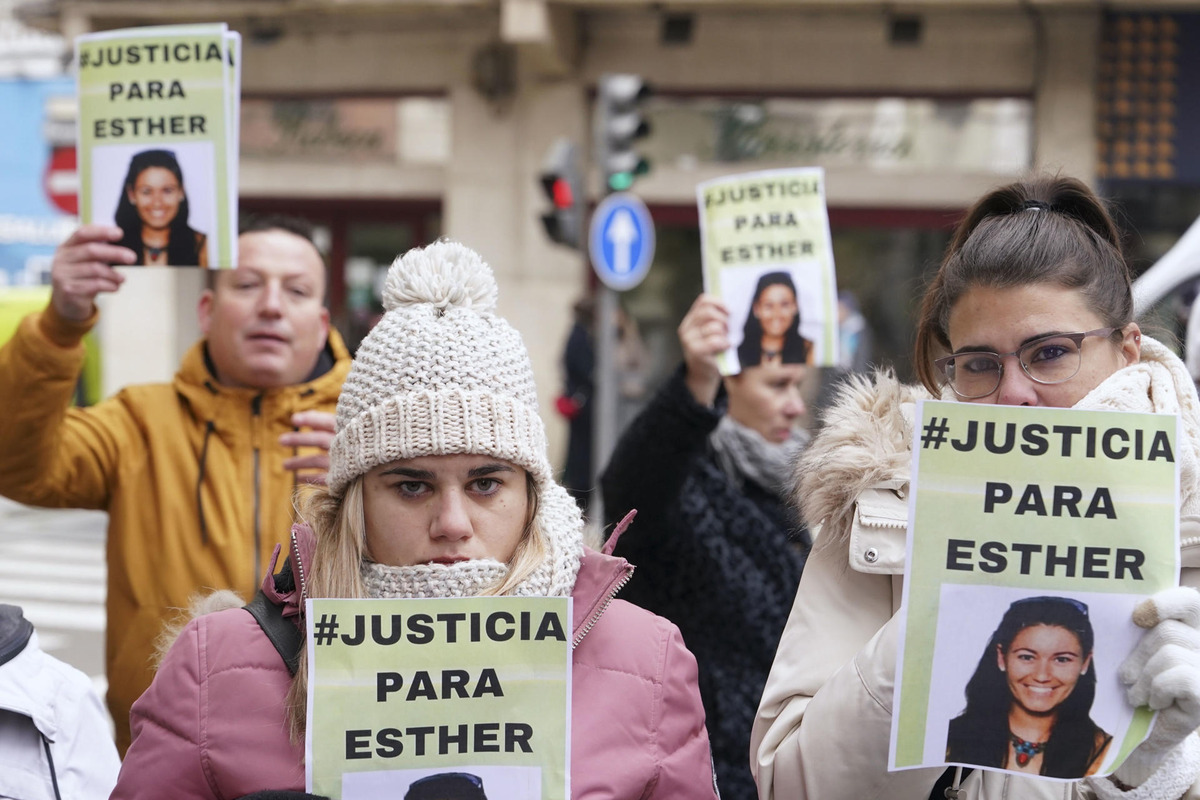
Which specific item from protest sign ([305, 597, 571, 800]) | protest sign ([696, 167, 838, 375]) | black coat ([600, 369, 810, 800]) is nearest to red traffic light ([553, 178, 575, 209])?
protest sign ([696, 167, 838, 375])

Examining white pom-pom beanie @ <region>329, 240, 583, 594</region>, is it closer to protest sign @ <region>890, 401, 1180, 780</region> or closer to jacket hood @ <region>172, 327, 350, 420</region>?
protest sign @ <region>890, 401, 1180, 780</region>

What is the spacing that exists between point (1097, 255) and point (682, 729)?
1.02m

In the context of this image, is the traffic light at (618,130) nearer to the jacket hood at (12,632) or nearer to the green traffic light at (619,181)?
the green traffic light at (619,181)

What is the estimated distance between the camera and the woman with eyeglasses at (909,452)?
1894mm

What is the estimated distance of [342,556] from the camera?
2115mm

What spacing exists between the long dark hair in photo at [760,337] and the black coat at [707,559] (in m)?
0.54

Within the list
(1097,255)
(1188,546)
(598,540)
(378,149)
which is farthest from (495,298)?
(378,149)

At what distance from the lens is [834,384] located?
2.50 meters

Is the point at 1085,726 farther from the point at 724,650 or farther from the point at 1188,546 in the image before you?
the point at 724,650

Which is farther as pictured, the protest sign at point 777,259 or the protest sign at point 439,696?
the protest sign at point 777,259

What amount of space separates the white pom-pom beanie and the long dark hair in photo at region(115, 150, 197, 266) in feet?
3.94

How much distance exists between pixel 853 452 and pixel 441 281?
29.3 inches

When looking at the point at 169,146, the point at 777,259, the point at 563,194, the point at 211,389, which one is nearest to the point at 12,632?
the point at 211,389

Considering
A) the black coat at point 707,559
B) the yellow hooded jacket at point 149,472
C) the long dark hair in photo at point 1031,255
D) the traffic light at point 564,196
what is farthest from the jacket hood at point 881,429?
the traffic light at point 564,196
